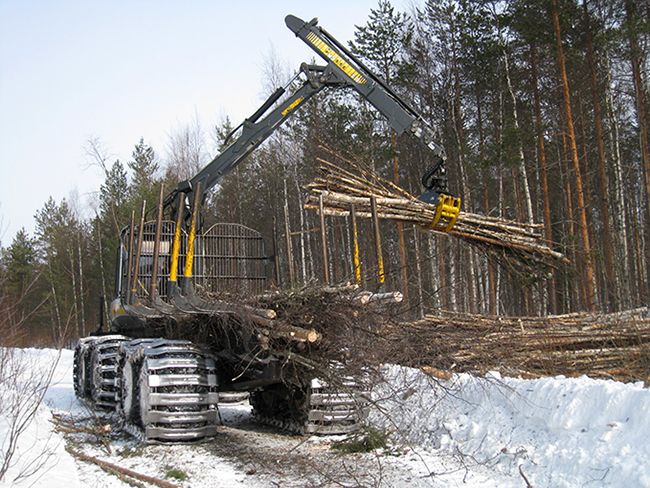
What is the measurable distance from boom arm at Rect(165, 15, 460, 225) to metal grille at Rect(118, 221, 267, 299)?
2.63 ft

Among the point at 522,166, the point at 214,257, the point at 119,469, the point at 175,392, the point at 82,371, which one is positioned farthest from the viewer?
the point at 522,166

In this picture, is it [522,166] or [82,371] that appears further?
[522,166]

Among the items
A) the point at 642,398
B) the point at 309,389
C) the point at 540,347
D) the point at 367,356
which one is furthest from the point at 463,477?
the point at 540,347

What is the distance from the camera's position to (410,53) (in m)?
20.2

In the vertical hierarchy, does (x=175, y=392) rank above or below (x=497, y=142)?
below

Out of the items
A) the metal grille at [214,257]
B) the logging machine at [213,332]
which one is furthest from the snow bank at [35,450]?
the metal grille at [214,257]

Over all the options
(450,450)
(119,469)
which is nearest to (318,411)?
(450,450)

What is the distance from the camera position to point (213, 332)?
260 inches

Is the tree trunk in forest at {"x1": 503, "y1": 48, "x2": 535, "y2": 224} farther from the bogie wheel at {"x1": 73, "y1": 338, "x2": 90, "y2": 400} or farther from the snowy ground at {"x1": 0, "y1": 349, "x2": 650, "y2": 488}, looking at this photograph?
the bogie wheel at {"x1": 73, "y1": 338, "x2": 90, "y2": 400}

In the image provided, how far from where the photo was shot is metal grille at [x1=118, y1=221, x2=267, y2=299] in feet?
26.5

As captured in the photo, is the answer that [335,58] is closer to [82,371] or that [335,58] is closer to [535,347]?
[535,347]

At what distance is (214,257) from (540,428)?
5240 mm

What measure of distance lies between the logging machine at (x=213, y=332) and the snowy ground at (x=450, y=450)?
396mm

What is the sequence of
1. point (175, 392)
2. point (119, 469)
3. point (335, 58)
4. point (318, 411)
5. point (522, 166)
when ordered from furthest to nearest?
point (522, 166)
point (335, 58)
point (318, 411)
point (175, 392)
point (119, 469)
